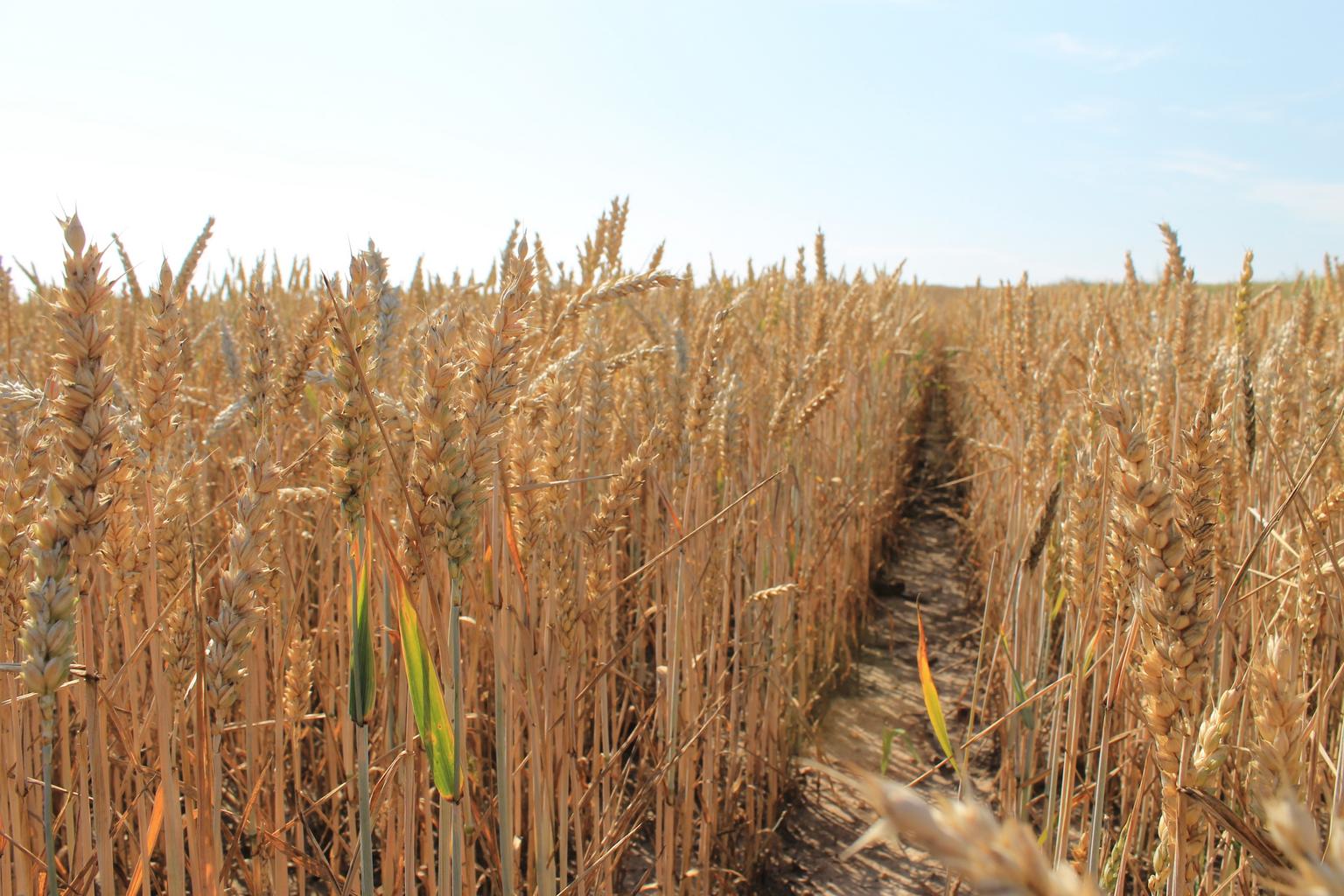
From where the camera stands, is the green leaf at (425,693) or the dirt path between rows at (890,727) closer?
the green leaf at (425,693)

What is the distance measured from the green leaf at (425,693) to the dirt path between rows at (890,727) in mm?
525

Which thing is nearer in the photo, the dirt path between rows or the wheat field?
the wheat field

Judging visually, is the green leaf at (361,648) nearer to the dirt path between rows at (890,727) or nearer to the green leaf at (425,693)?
the green leaf at (425,693)

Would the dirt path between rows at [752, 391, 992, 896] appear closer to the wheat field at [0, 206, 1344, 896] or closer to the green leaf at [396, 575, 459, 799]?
the wheat field at [0, 206, 1344, 896]

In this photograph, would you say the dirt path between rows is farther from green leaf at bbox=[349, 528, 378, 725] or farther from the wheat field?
green leaf at bbox=[349, 528, 378, 725]

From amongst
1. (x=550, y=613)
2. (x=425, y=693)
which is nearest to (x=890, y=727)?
(x=550, y=613)

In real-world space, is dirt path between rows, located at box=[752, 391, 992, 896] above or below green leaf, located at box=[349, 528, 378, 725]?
below

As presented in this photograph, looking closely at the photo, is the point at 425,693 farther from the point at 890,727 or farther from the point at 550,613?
the point at 890,727

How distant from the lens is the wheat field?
28.9 inches

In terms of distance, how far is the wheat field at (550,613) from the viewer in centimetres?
73

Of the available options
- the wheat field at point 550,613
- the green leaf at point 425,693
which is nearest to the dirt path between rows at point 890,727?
the wheat field at point 550,613

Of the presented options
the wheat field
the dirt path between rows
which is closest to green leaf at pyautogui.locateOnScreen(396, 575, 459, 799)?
the wheat field

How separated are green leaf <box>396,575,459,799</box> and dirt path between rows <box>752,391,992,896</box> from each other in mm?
525

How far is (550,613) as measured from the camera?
1124 millimetres
